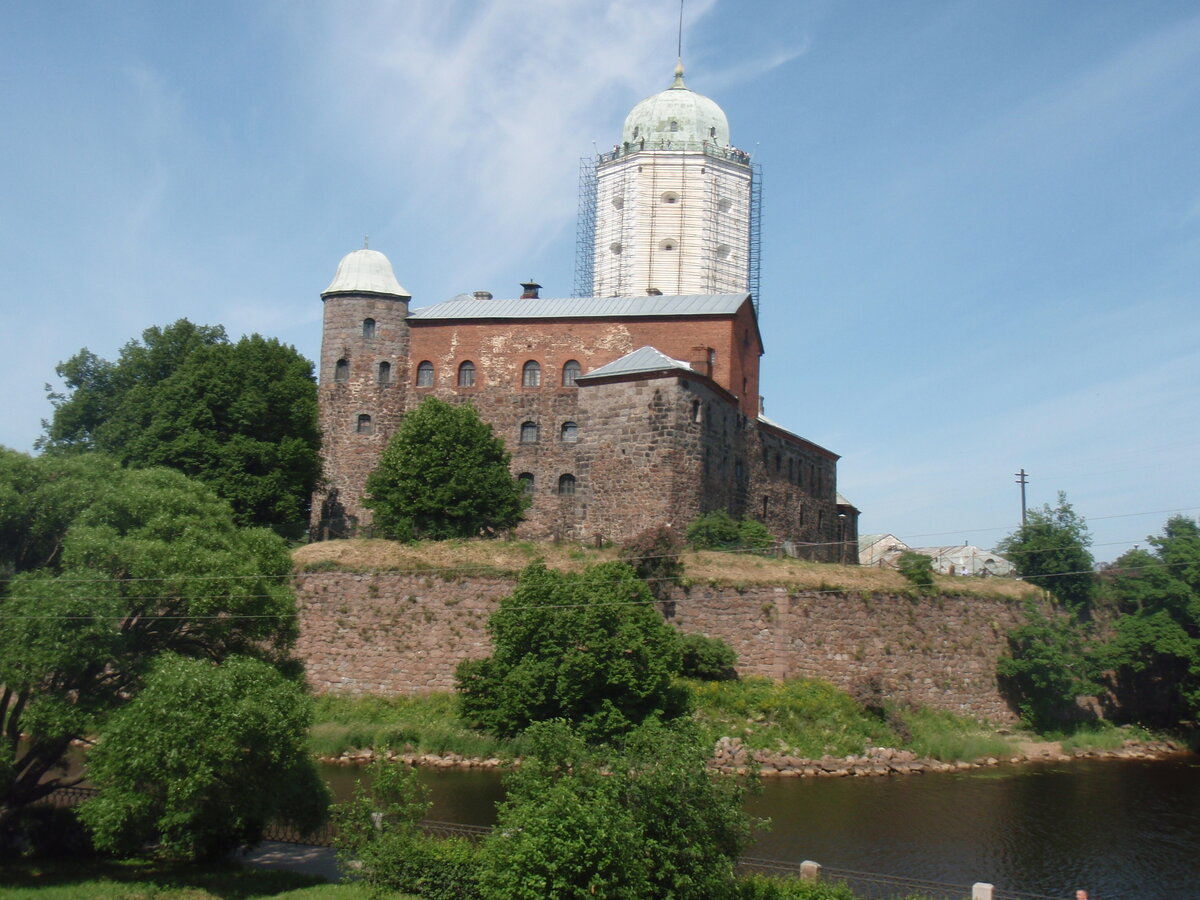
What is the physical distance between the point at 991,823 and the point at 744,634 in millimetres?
9447

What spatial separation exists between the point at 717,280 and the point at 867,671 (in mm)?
28127

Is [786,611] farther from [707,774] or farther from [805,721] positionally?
[707,774]

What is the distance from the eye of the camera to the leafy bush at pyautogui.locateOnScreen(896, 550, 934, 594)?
34625mm

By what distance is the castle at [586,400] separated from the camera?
121ft

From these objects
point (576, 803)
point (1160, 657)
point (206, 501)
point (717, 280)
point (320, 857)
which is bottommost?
point (320, 857)

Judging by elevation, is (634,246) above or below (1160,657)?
above

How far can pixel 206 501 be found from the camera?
22453 mm

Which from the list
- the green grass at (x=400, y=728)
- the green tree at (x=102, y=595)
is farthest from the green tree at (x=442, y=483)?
the green tree at (x=102, y=595)

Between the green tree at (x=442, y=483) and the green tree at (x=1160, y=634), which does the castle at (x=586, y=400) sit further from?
the green tree at (x=1160, y=634)

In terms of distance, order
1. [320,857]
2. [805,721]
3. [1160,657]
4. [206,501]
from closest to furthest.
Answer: [320,857] < [206,501] < [805,721] < [1160,657]

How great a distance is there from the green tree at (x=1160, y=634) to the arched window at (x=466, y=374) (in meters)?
24.1

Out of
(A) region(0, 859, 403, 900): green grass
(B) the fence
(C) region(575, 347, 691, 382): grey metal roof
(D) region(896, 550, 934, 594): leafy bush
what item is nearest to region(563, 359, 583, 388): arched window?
(C) region(575, 347, 691, 382): grey metal roof

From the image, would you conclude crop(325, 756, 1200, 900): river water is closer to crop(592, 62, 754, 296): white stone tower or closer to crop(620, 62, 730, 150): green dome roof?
crop(592, 62, 754, 296): white stone tower

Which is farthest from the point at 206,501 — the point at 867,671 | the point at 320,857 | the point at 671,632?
the point at 867,671
